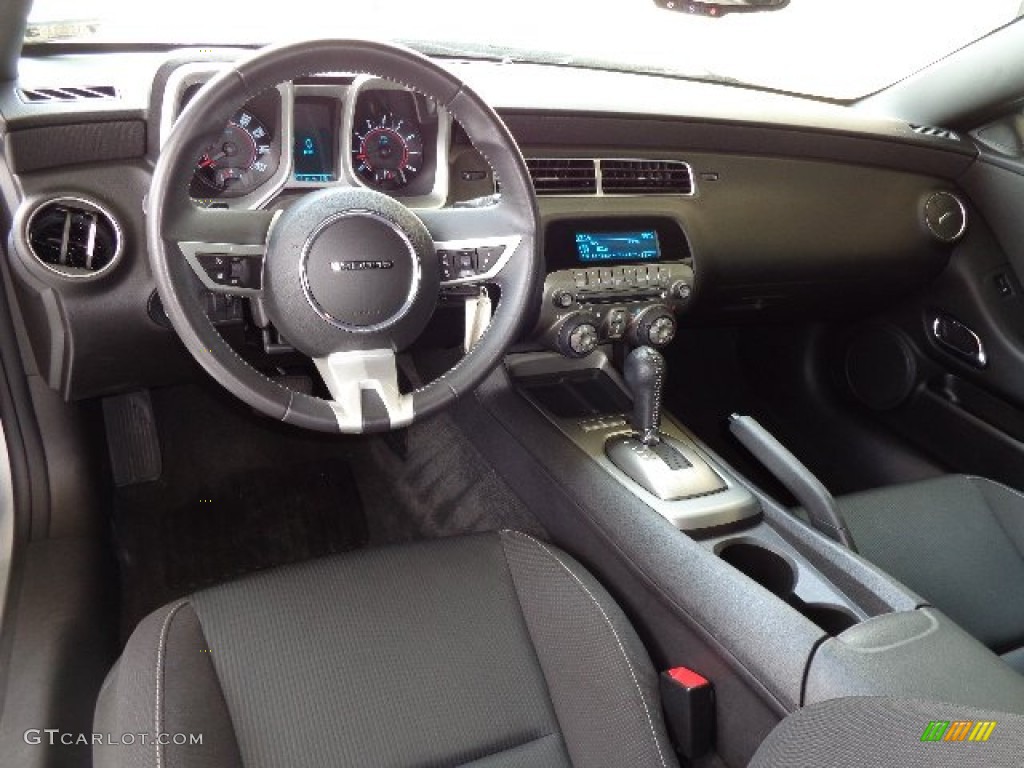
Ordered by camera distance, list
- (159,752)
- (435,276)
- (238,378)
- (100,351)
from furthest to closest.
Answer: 1. (100,351)
2. (435,276)
3. (238,378)
4. (159,752)

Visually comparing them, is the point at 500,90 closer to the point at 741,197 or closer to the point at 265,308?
the point at 741,197

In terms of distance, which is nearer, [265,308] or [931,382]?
[265,308]

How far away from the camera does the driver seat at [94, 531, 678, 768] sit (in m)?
1.09

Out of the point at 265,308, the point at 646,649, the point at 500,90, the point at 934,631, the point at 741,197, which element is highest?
the point at 500,90

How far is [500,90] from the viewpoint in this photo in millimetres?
1685

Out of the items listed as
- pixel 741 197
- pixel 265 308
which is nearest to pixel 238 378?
pixel 265 308

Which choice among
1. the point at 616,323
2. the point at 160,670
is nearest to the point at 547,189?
the point at 616,323

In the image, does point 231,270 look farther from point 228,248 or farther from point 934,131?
point 934,131

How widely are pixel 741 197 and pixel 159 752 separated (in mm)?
1521

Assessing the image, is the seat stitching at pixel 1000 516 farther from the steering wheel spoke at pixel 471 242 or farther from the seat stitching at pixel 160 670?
the seat stitching at pixel 160 670

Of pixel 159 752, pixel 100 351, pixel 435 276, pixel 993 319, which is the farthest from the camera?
pixel 993 319

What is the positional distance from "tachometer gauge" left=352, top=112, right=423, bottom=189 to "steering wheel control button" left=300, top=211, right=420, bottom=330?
254 mm

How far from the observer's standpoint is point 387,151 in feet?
4.67

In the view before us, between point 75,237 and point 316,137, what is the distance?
→ 376 millimetres
